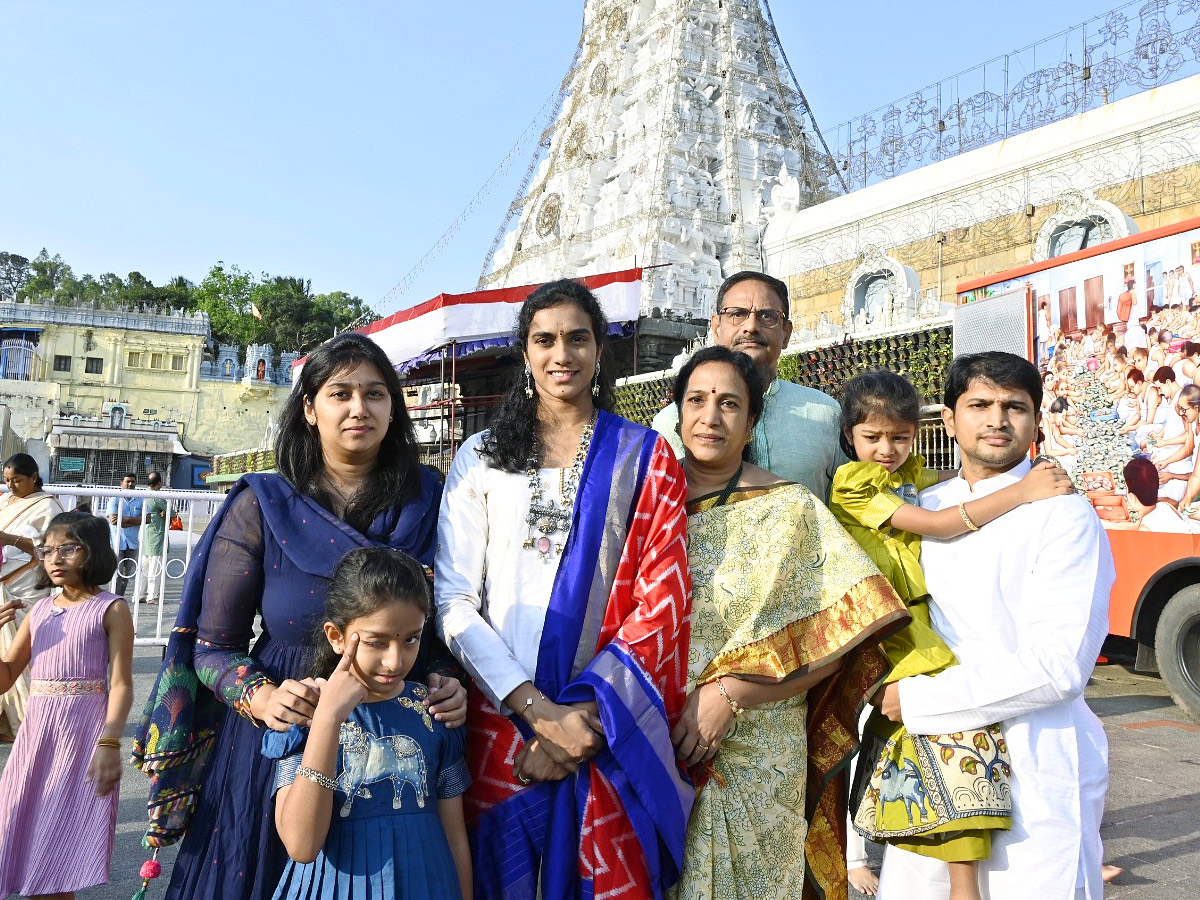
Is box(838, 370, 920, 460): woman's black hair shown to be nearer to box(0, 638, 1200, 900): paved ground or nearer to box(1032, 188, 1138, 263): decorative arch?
box(0, 638, 1200, 900): paved ground

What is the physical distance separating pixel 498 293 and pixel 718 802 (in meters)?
9.41

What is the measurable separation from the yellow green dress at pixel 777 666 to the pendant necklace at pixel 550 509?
1.11 feet

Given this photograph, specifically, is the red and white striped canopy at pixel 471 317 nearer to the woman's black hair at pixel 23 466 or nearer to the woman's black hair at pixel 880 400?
the woman's black hair at pixel 23 466

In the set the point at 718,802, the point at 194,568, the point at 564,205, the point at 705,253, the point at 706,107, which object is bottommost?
the point at 718,802

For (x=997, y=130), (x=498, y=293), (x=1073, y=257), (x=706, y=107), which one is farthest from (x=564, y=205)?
(x=1073, y=257)

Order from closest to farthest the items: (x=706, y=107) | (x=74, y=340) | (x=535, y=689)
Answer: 1. (x=535, y=689)
2. (x=706, y=107)
3. (x=74, y=340)

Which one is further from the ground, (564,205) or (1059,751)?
(564,205)

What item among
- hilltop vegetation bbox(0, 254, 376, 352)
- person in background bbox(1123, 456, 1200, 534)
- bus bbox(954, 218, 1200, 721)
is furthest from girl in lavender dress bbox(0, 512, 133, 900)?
hilltop vegetation bbox(0, 254, 376, 352)

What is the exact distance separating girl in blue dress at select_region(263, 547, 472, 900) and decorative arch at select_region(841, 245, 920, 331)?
15246 mm

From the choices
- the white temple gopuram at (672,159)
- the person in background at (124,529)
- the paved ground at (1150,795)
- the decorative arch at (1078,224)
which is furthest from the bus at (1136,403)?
the white temple gopuram at (672,159)

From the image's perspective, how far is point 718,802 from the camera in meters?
2.07

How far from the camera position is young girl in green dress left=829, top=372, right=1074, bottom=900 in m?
1.92

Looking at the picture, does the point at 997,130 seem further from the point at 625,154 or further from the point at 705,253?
the point at 625,154

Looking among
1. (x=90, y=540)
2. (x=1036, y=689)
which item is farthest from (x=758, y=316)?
(x=90, y=540)
